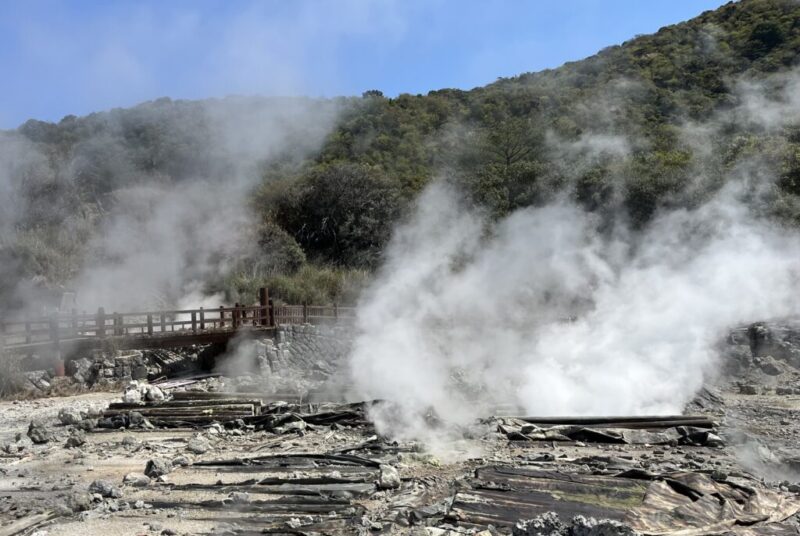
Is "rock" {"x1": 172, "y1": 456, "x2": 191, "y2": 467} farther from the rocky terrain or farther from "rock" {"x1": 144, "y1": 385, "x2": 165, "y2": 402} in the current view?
"rock" {"x1": 144, "y1": 385, "x2": 165, "y2": 402}

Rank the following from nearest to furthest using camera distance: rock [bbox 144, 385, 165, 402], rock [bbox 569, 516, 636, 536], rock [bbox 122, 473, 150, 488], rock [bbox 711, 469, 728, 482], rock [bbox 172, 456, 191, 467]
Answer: rock [bbox 569, 516, 636, 536], rock [bbox 711, 469, 728, 482], rock [bbox 122, 473, 150, 488], rock [bbox 172, 456, 191, 467], rock [bbox 144, 385, 165, 402]

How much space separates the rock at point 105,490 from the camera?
7.86m

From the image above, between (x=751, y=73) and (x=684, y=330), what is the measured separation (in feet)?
117

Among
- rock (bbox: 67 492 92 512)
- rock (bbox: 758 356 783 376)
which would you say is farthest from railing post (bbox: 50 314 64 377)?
rock (bbox: 758 356 783 376)

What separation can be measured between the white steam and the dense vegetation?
6.45ft

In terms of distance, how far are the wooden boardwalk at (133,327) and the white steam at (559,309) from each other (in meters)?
3.70

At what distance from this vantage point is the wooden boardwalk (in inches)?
673

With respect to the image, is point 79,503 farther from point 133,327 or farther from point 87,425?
point 133,327

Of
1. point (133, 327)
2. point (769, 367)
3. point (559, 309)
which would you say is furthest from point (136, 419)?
point (769, 367)

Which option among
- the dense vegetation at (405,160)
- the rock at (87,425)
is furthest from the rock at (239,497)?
the dense vegetation at (405,160)

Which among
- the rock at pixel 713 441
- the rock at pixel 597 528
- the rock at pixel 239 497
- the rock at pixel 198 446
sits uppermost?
the rock at pixel 597 528

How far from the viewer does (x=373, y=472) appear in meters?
8.35

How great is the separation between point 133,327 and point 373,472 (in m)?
12.4

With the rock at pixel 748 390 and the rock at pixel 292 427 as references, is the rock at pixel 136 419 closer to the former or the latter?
the rock at pixel 292 427
